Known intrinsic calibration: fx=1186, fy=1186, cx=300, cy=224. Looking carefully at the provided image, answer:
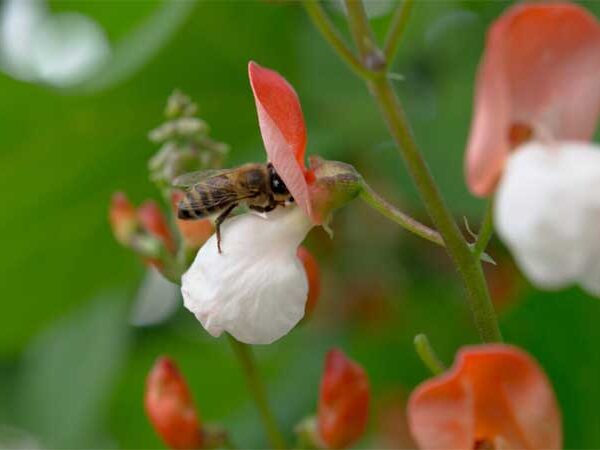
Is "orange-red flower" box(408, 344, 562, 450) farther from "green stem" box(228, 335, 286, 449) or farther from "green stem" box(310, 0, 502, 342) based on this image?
"green stem" box(228, 335, 286, 449)

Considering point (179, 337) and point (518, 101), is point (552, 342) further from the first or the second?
point (518, 101)

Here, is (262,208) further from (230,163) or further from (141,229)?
(230,163)

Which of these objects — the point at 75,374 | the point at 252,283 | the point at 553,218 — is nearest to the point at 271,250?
the point at 252,283

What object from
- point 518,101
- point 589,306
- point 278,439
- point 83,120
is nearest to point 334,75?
point 83,120

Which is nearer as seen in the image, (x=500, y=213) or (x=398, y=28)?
(x=500, y=213)

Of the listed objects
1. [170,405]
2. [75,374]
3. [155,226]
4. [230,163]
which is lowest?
[75,374]

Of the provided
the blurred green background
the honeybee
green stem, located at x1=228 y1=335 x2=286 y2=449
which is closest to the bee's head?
the honeybee
